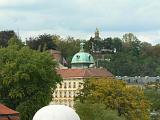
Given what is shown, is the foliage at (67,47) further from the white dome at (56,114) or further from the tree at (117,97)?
the white dome at (56,114)

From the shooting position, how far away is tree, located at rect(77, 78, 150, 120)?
60.9 m

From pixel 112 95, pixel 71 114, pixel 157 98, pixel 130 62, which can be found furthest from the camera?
pixel 130 62

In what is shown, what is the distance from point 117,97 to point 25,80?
12.4m

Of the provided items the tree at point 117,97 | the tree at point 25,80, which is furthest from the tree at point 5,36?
the tree at point 25,80

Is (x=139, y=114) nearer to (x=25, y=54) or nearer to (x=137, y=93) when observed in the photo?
(x=137, y=93)

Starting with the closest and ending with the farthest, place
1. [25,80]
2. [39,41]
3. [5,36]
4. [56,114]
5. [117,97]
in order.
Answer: [56,114]
[25,80]
[117,97]
[5,36]
[39,41]

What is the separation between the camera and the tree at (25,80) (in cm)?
5228

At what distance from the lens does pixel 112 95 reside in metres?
61.9

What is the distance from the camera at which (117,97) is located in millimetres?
61906

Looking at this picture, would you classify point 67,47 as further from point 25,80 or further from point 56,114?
point 56,114

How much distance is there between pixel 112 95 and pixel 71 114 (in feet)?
178

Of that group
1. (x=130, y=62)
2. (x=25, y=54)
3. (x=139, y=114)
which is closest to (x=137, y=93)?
(x=139, y=114)

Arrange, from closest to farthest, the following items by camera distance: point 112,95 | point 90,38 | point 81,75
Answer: point 112,95
point 81,75
point 90,38

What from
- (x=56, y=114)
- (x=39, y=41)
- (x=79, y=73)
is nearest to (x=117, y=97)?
(x=56, y=114)
